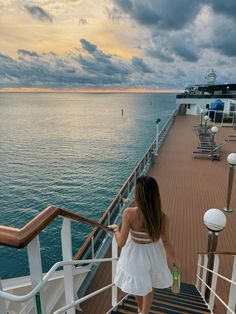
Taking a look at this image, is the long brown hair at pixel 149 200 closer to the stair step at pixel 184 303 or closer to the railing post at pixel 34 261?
the railing post at pixel 34 261

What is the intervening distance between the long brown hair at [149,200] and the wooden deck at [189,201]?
96.7 inches

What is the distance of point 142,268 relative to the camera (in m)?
2.16

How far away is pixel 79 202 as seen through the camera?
1255 centimetres

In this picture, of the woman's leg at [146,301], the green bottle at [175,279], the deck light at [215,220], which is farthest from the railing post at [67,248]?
the deck light at [215,220]

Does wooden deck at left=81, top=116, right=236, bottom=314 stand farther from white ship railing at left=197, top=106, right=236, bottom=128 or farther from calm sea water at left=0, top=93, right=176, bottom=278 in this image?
white ship railing at left=197, top=106, right=236, bottom=128

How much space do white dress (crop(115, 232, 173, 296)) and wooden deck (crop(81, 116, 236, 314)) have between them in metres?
1.87

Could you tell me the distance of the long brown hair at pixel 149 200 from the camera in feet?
6.39

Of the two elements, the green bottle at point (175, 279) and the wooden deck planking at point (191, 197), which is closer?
the green bottle at point (175, 279)

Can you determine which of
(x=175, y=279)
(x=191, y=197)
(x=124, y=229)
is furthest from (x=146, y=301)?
(x=191, y=197)

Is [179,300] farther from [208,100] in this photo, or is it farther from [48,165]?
[208,100]

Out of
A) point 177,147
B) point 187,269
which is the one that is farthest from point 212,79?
point 187,269

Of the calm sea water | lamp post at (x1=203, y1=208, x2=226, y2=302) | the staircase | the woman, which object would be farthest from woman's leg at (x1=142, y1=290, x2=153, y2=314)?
the calm sea water

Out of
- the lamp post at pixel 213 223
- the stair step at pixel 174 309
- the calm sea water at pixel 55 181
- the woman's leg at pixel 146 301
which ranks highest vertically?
the lamp post at pixel 213 223

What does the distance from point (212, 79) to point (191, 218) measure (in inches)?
2166
